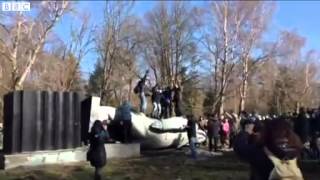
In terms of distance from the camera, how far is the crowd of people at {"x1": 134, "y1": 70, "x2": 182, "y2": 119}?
28156 millimetres

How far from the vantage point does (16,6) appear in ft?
149

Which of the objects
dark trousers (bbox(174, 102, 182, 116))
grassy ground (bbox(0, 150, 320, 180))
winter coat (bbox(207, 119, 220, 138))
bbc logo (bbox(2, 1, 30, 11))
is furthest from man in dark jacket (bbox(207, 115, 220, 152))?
bbc logo (bbox(2, 1, 30, 11))

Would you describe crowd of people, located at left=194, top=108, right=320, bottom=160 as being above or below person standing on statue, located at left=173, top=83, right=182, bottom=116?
below

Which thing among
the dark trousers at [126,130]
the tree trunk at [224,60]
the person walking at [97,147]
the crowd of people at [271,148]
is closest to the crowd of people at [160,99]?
the dark trousers at [126,130]

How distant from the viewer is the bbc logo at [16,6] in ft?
146

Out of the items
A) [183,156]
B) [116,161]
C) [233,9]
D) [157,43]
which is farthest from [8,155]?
[157,43]

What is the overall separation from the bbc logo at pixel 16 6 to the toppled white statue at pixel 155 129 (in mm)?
21087

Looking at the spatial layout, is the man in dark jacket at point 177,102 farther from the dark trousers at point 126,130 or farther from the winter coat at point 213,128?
the dark trousers at point 126,130

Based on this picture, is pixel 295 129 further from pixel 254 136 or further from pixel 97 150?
pixel 254 136

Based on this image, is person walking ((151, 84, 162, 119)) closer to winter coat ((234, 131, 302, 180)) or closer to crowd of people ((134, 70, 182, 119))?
crowd of people ((134, 70, 182, 119))

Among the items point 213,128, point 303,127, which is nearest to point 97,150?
point 303,127

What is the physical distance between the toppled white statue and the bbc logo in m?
21.1

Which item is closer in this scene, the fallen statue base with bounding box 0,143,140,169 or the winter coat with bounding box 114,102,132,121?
the fallen statue base with bounding box 0,143,140,169

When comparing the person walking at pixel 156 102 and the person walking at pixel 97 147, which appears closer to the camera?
the person walking at pixel 97 147
